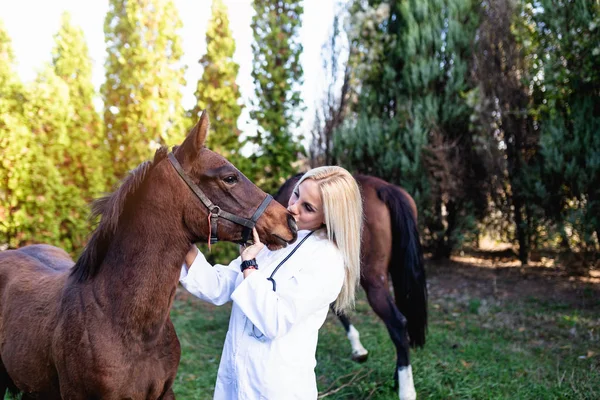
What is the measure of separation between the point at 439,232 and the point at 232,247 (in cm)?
387

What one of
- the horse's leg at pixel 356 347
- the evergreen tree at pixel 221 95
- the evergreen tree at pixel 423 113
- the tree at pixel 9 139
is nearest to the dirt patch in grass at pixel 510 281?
the evergreen tree at pixel 423 113

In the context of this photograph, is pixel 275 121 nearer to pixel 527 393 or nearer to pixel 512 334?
pixel 512 334

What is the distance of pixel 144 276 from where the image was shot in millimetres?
1943

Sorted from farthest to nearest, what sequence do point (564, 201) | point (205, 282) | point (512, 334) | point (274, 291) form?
point (564, 201), point (512, 334), point (205, 282), point (274, 291)

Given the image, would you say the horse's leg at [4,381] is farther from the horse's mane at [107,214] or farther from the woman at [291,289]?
the woman at [291,289]

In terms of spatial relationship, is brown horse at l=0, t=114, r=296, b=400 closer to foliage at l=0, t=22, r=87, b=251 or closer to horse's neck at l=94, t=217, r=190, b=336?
horse's neck at l=94, t=217, r=190, b=336

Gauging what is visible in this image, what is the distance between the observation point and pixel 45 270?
2.74 m

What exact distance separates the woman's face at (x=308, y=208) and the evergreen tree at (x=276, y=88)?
20.7 feet

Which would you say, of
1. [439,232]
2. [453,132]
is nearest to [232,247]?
[439,232]

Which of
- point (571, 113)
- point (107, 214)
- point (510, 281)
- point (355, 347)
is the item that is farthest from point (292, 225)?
point (510, 281)

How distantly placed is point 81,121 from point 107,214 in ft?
20.2

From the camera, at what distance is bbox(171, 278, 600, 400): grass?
3.66 m

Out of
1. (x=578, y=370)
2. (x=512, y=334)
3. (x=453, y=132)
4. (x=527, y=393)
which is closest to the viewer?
(x=527, y=393)

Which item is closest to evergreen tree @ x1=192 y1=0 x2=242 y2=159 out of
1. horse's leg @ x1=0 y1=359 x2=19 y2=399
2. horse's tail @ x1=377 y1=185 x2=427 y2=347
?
horse's tail @ x1=377 y1=185 x2=427 y2=347
